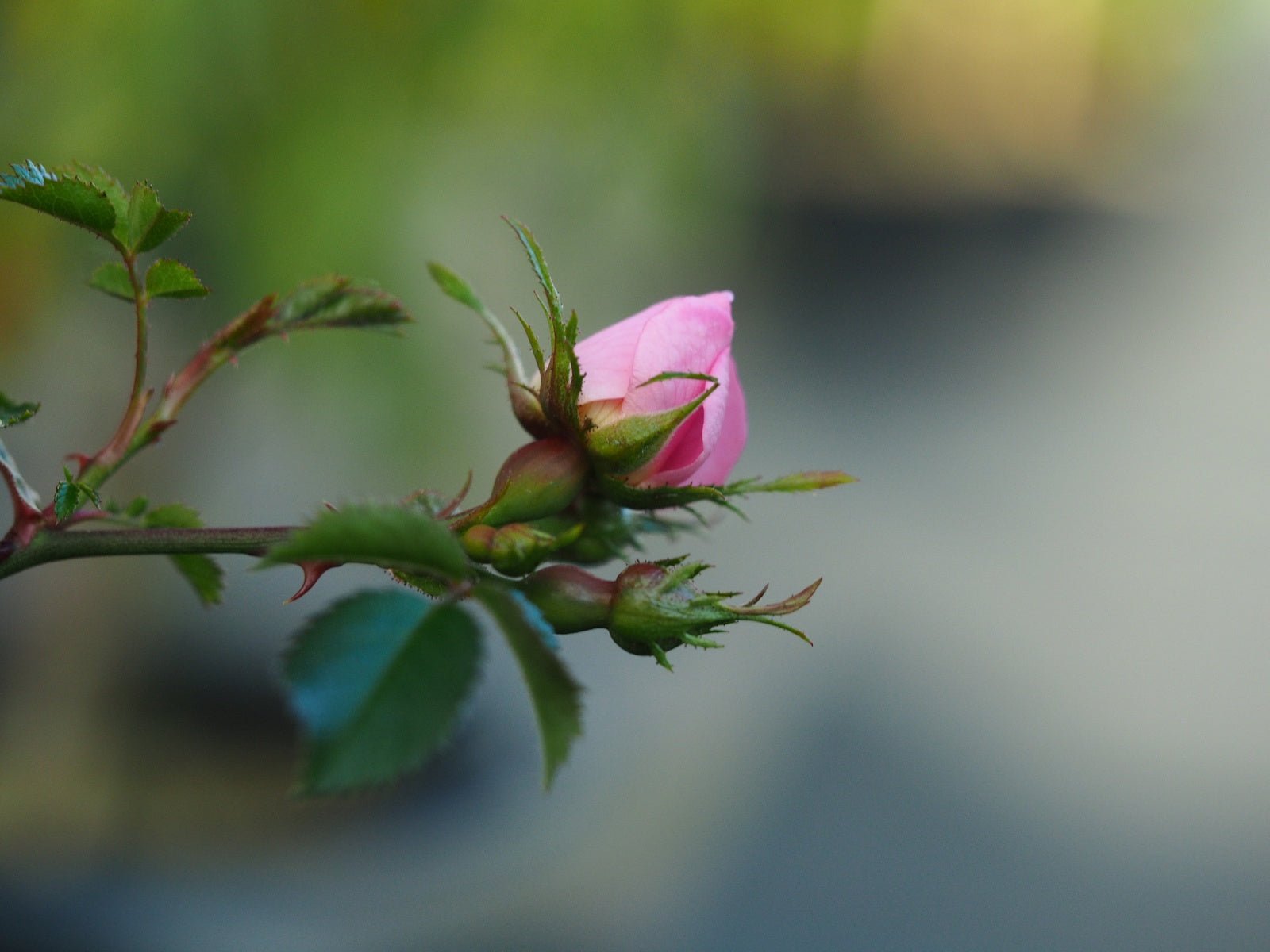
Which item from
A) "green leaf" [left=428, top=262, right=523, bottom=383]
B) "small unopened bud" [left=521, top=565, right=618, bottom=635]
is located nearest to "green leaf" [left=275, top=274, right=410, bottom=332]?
"green leaf" [left=428, top=262, right=523, bottom=383]

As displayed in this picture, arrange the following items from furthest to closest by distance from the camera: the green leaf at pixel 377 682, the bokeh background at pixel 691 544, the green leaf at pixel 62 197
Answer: the bokeh background at pixel 691 544 < the green leaf at pixel 62 197 < the green leaf at pixel 377 682

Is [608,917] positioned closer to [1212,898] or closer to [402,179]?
[1212,898]

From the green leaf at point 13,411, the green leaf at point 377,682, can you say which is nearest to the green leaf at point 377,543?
the green leaf at point 377,682

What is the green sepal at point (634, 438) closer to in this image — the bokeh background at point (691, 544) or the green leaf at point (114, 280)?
the green leaf at point (114, 280)

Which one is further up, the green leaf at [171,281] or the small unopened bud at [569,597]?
the green leaf at [171,281]

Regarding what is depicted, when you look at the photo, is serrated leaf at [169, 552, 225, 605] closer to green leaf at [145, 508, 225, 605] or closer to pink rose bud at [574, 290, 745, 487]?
green leaf at [145, 508, 225, 605]
